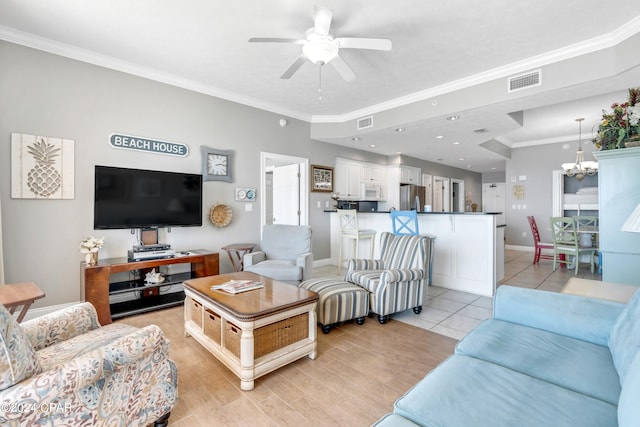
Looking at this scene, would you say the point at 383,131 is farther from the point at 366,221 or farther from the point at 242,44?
the point at 242,44

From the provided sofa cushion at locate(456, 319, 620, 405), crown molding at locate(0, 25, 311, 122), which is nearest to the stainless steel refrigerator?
crown molding at locate(0, 25, 311, 122)

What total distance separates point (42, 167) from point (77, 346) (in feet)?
7.92

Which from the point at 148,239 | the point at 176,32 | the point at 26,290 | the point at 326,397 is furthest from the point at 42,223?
the point at 326,397

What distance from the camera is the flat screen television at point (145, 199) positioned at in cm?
315

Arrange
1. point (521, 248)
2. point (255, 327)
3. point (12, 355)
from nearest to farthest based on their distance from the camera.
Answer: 1. point (12, 355)
2. point (255, 327)
3. point (521, 248)

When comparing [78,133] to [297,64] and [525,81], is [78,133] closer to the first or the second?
→ [297,64]

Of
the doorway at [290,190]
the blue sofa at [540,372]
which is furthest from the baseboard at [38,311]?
the blue sofa at [540,372]

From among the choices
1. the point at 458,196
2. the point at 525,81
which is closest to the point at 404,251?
the point at 525,81

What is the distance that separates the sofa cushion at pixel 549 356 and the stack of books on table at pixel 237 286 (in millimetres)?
1585

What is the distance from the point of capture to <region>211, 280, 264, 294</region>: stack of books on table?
7.74ft

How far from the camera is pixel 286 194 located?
5.72 metres

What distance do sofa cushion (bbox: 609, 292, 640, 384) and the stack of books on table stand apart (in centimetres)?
215

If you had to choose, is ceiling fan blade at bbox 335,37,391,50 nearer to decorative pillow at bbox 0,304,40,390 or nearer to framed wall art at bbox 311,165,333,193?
decorative pillow at bbox 0,304,40,390

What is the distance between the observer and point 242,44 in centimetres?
301
